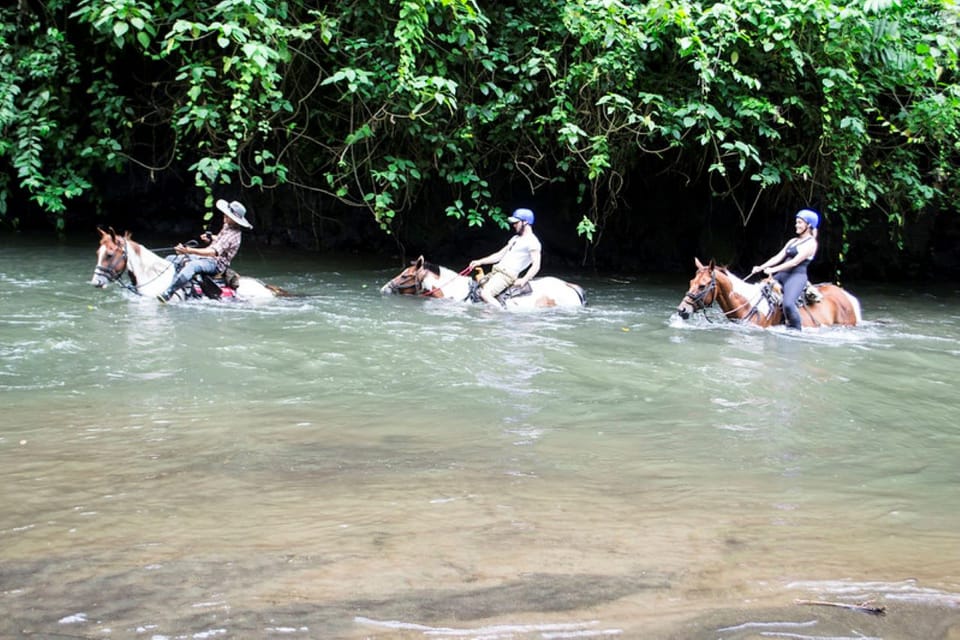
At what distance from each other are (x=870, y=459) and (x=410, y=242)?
13.5 m

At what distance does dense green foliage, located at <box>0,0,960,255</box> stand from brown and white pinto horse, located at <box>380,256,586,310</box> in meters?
1.14

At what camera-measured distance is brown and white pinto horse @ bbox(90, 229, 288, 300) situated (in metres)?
11.4

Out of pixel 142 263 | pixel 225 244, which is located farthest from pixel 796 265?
pixel 142 263

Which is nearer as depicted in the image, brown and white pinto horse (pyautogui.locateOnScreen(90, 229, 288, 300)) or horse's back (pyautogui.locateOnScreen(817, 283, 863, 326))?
brown and white pinto horse (pyautogui.locateOnScreen(90, 229, 288, 300))

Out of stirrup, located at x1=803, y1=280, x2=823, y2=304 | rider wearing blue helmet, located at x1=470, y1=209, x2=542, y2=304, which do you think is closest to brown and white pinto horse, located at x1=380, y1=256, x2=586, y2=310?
rider wearing blue helmet, located at x1=470, y1=209, x2=542, y2=304

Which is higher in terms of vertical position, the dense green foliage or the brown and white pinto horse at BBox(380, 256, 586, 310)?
the dense green foliage

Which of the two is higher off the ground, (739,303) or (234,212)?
(234,212)

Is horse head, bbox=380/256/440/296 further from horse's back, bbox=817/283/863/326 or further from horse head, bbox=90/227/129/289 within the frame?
horse's back, bbox=817/283/863/326

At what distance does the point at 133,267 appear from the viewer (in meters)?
11.6

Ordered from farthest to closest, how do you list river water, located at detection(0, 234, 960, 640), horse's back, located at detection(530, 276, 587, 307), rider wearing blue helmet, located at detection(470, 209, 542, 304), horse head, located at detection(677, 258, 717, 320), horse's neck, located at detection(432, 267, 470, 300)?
horse's neck, located at detection(432, 267, 470, 300) → horse's back, located at detection(530, 276, 587, 307) → rider wearing blue helmet, located at detection(470, 209, 542, 304) → horse head, located at detection(677, 258, 717, 320) → river water, located at detection(0, 234, 960, 640)

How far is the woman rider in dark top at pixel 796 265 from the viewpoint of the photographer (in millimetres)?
10805

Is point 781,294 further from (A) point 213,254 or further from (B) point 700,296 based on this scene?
(A) point 213,254

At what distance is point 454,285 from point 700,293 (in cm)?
382

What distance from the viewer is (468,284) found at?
13.1 m
